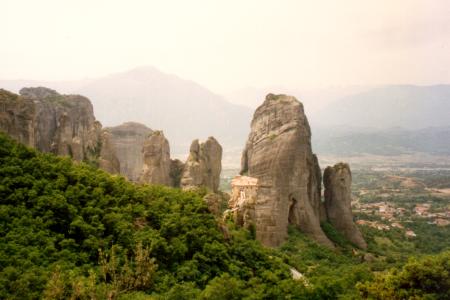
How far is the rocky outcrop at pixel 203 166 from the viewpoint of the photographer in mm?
39481

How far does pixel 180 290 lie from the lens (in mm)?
15250

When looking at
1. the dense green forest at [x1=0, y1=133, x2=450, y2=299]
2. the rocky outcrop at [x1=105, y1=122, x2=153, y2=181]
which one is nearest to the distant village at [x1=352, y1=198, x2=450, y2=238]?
the rocky outcrop at [x1=105, y1=122, x2=153, y2=181]

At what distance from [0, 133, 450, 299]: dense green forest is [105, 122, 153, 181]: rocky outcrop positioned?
3642 cm

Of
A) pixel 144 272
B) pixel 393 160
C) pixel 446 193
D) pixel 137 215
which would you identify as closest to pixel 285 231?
pixel 137 215

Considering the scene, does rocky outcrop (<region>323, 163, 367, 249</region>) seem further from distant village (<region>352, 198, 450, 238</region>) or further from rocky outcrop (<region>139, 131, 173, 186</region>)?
distant village (<region>352, 198, 450, 238</region>)

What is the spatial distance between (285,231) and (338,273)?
617 centimetres

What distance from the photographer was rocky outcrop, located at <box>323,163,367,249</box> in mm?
33750

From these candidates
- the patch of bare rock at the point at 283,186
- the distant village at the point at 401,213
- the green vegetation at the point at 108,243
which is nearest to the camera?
the green vegetation at the point at 108,243

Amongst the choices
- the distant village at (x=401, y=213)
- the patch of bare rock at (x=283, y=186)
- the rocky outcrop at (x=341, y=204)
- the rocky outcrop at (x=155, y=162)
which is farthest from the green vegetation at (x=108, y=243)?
the distant village at (x=401, y=213)

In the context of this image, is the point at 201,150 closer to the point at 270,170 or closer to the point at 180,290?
the point at 270,170

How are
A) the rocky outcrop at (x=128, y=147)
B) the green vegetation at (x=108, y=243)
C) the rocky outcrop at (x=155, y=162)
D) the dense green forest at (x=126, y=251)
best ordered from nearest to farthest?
the green vegetation at (x=108, y=243) → the dense green forest at (x=126, y=251) → the rocky outcrop at (x=155, y=162) → the rocky outcrop at (x=128, y=147)

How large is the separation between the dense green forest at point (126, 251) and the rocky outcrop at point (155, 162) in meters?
16.6

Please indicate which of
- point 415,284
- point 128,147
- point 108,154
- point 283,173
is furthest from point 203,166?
point 415,284

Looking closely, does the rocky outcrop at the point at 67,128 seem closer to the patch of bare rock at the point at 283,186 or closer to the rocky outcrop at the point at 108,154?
the rocky outcrop at the point at 108,154
